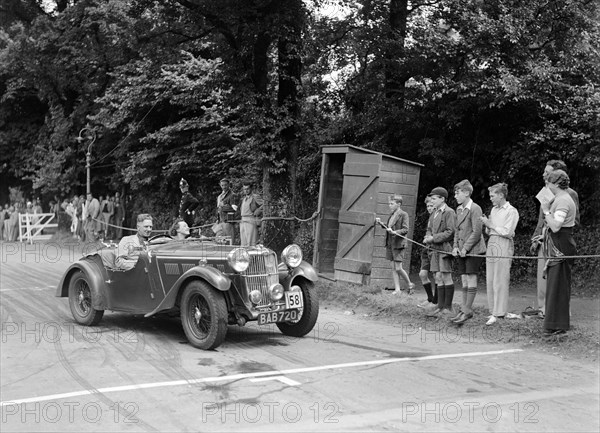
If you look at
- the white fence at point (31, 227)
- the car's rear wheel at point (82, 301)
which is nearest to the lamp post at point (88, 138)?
the white fence at point (31, 227)

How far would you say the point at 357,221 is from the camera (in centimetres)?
1255

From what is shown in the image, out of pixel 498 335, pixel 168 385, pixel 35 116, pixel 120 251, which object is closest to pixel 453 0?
pixel 498 335

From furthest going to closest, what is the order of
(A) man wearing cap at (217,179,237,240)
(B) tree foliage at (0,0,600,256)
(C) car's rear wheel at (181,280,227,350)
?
(A) man wearing cap at (217,179,237,240) → (B) tree foliage at (0,0,600,256) → (C) car's rear wheel at (181,280,227,350)

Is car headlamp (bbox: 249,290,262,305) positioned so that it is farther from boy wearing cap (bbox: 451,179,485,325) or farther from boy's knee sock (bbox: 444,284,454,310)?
boy's knee sock (bbox: 444,284,454,310)

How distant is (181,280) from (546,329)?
4.77m

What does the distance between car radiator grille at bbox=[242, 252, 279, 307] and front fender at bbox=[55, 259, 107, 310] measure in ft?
8.29

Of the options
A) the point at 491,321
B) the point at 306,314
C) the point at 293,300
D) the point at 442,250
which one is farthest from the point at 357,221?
the point at 293,300

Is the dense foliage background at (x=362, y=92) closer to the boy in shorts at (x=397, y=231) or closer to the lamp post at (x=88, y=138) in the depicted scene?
the boy in shorts at (x=397, y=231)

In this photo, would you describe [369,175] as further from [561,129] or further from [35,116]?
[35,116]

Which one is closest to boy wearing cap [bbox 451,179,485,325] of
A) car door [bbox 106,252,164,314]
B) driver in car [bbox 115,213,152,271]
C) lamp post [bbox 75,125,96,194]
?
car door [bbox 106,252,164,314]

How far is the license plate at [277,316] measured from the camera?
819cm

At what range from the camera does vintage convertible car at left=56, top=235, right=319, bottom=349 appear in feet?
26.8

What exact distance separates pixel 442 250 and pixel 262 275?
3.02 m

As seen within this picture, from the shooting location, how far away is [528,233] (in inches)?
564
